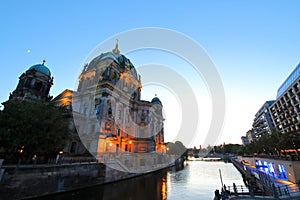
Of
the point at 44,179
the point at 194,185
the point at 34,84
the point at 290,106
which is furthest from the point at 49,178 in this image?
the point at 290,106

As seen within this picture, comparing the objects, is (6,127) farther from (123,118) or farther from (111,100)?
(123,118)

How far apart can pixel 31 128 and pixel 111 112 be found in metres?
21.6

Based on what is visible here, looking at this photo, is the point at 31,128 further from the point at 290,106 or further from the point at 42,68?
the point at 290,106

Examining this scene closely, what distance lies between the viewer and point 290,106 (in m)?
55.4

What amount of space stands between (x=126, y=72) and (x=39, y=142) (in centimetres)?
4240

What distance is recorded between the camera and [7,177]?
1580cm

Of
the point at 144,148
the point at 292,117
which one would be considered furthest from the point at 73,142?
the point at 292,117

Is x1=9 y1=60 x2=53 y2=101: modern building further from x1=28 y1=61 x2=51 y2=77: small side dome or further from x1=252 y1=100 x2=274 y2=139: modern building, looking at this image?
x1=252 y1=100 x2=274 y2=139: modern building

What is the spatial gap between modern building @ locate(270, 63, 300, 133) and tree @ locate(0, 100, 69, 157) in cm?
6389

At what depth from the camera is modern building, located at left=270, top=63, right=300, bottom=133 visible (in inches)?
1989

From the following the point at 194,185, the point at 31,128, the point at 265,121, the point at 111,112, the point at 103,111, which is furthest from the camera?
the point at 265,121

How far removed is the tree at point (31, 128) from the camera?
19.2 meters

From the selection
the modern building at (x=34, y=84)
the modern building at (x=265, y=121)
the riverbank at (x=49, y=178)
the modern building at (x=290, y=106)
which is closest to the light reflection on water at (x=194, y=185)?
the riverbank at (x=49, y=178)

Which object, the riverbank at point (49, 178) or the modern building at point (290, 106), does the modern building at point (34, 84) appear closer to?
the riverbank at point (49, 178)
